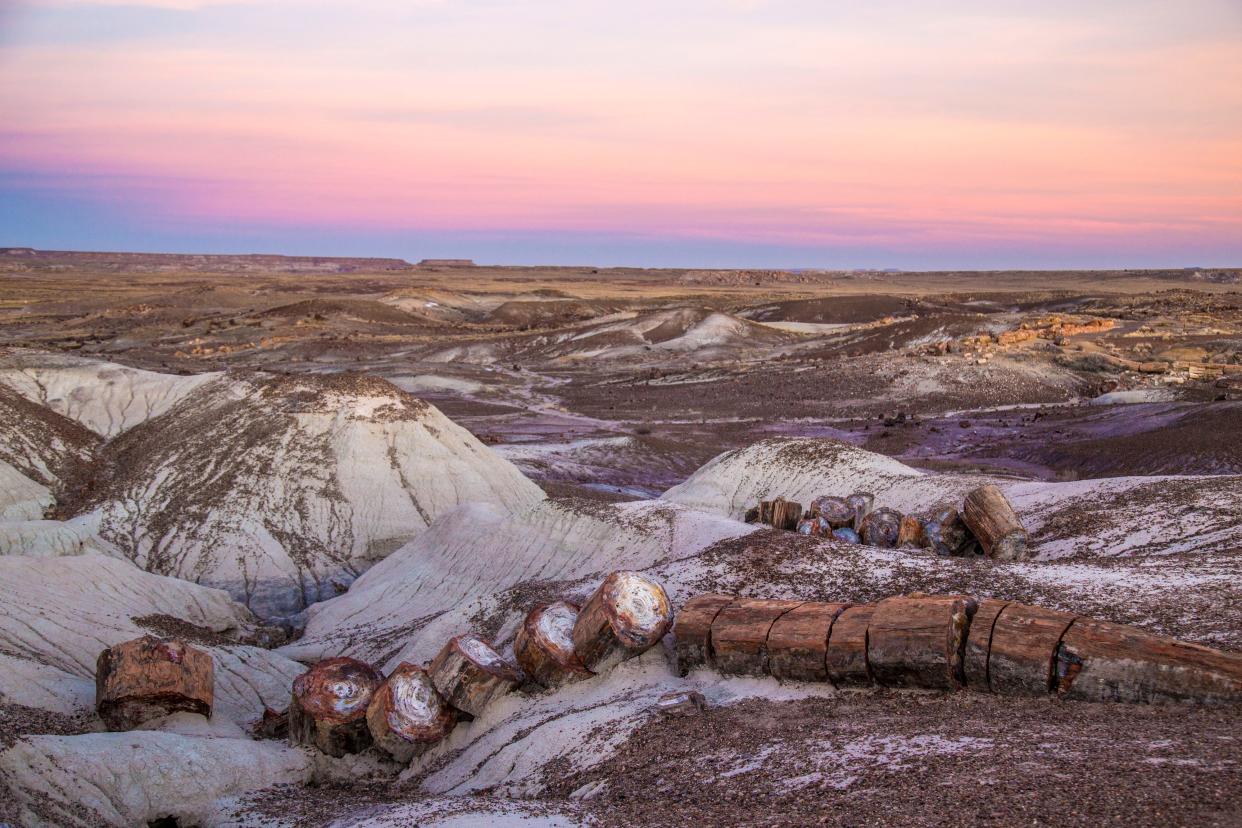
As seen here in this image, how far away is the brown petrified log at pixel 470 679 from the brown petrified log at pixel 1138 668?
5832mm

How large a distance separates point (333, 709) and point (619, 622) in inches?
134

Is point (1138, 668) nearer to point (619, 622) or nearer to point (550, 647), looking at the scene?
point (619, 622)

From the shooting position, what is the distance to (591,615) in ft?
37.0

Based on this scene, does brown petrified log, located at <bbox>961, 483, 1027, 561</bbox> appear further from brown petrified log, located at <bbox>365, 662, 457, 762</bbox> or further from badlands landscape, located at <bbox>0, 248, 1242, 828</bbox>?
brown petrified log, located at <bbox>365, 662, 457, 762</bbox>

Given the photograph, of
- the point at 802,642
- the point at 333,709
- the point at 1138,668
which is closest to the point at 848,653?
the point at 802,642

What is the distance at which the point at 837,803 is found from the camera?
7238 mm

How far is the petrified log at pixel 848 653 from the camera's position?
9719 mm

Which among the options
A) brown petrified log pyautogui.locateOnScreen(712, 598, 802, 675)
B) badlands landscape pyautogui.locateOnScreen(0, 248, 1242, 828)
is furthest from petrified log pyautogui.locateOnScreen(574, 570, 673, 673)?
brown petrified log pyautogui.locateOnScreen(712, 598, 802, 675)

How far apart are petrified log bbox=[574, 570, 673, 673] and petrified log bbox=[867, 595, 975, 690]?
8.42 ft

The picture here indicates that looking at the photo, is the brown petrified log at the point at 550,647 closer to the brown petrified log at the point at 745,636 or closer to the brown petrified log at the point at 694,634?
the brown petrified log at the point at 694,634

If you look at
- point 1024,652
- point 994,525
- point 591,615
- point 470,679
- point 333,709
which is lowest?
point 333,709

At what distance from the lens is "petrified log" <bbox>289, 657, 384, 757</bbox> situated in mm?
11523

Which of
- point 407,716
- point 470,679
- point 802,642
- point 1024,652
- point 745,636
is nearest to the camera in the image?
point 1024,652

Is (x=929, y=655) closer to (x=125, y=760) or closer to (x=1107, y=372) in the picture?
(x=125, y=760)
